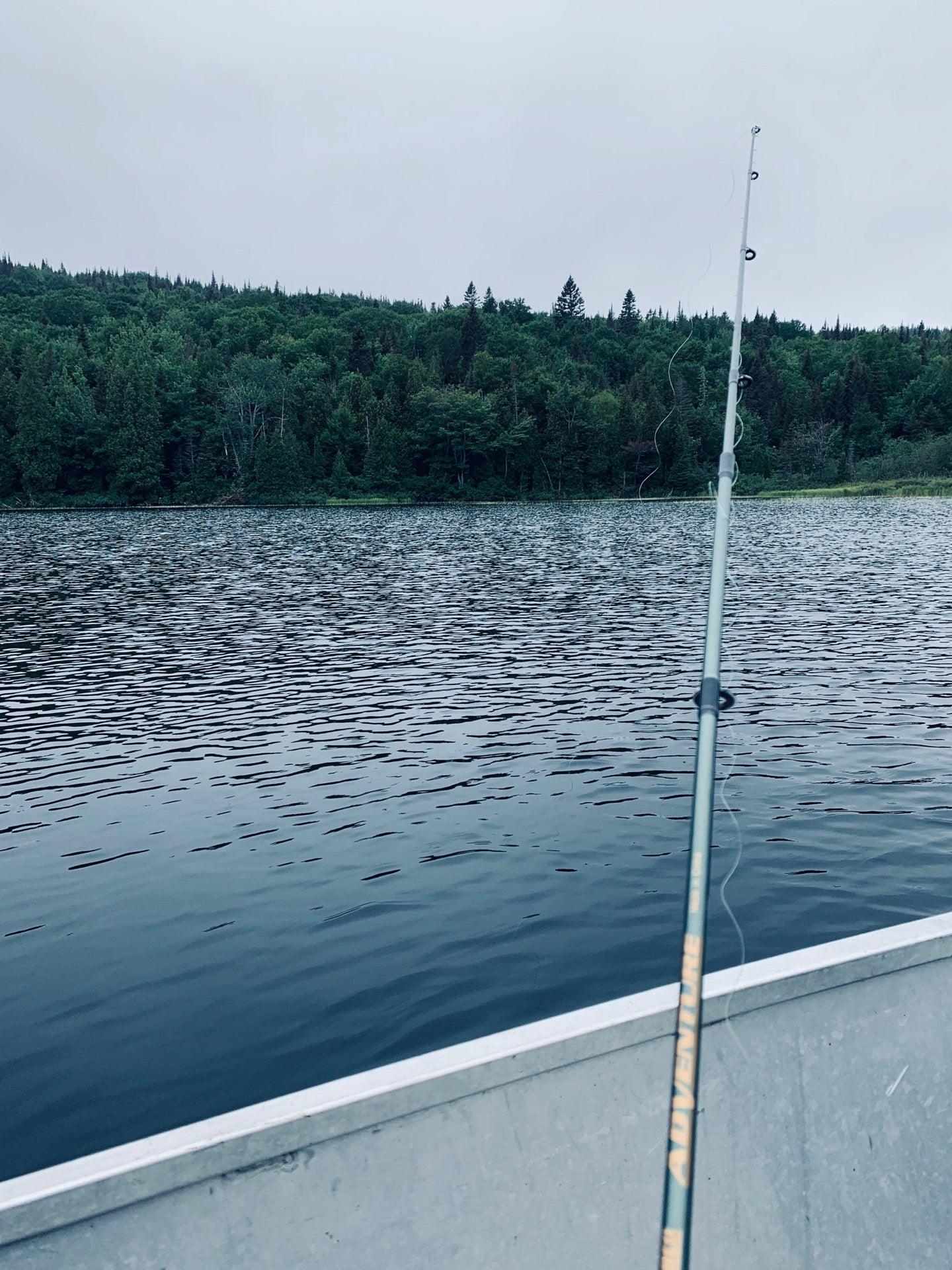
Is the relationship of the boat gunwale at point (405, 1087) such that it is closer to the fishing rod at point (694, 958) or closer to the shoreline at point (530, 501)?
the fishing rod at point (694, 958)

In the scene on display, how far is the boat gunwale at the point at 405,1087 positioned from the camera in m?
3.43

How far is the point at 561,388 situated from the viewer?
139 metres

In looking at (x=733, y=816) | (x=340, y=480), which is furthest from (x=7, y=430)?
(x=733, y=816)

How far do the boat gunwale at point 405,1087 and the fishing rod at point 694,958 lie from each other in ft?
A: 2.21

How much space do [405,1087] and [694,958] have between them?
1341 mm

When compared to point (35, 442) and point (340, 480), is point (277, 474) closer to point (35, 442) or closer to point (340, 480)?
point (340, 480)

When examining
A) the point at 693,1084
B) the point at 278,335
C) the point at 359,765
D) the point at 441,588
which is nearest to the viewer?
the point at 693,1084

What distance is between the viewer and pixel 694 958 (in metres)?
3.22

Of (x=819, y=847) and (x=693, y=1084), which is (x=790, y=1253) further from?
(x=819, y=847)

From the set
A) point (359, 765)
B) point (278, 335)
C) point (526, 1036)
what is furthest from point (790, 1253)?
point (278, 335)

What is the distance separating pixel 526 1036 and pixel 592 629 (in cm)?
2550

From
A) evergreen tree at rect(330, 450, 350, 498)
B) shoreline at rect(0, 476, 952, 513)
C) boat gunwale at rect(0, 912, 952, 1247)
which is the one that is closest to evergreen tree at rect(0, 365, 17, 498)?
shoreline at rect(0, 476, 952, 513)

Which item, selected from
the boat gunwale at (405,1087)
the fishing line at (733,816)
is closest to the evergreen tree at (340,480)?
the fishing line at (733,816)

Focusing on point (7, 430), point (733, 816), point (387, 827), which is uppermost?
point (7, 430)
